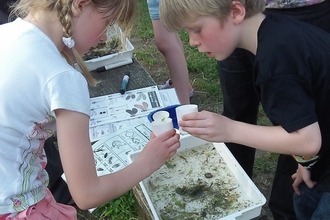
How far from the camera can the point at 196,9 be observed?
3.79 feet

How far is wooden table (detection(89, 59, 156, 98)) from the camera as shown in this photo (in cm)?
231

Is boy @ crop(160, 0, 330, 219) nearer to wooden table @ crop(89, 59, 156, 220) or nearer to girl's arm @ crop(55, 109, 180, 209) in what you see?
girl's arm @ crop(55, 109, 180, 209)

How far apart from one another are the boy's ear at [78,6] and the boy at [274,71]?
0.23 meters

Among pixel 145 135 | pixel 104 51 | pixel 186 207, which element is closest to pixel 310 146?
pixel 186 207

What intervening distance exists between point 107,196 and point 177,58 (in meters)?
1.50

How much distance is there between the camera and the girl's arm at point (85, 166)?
1.04m

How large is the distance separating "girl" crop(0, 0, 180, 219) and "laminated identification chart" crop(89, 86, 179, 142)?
76 cm

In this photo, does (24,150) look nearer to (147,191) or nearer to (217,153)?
(147,191)

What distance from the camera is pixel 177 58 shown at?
254 cm

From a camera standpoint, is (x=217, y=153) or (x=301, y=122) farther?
(x=217, y=153)

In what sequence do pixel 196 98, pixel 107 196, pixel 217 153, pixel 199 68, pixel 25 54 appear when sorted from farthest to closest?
pixel 199 68
pixel 196 98
pixel 217 153
pixel 107 196
pixel 25 54

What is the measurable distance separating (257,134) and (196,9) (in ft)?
1.28

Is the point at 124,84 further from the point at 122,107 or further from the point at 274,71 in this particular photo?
the point at 274,71

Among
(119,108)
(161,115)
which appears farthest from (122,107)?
(161,115)
